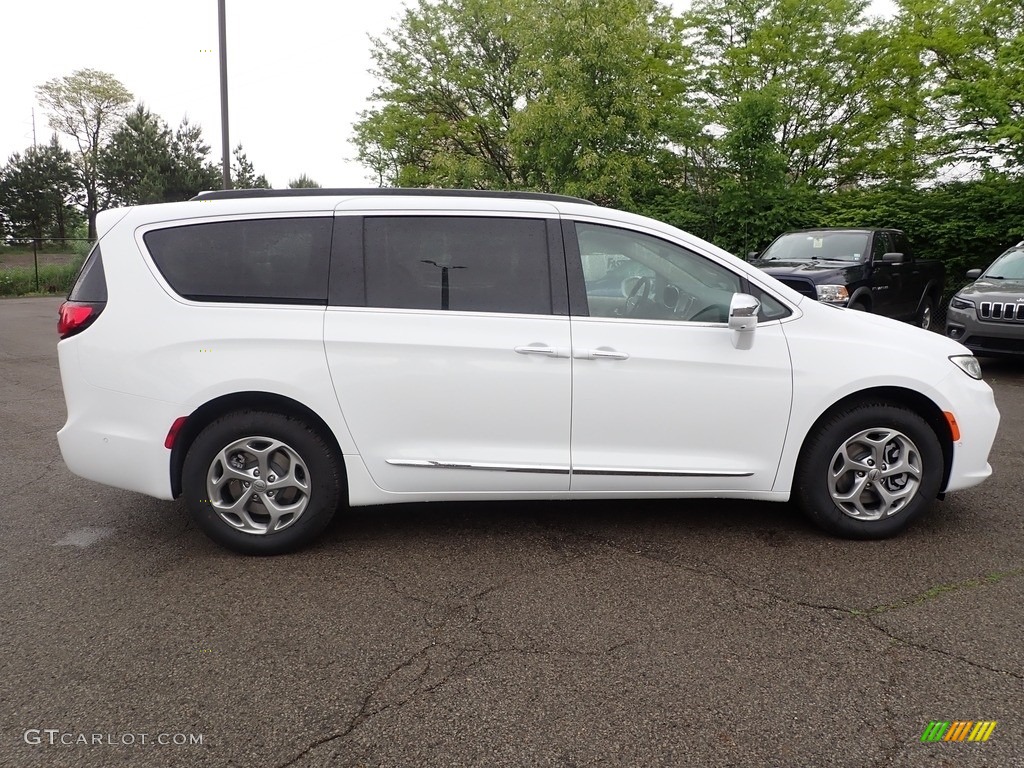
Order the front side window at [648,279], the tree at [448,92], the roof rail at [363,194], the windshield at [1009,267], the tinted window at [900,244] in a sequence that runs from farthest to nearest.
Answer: the tree at [448,92], the tinted window at [900,244], the windshield at [1009,267], the roof rail at [363,194], the front side window at [648,279]

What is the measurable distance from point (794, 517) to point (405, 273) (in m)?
2.57

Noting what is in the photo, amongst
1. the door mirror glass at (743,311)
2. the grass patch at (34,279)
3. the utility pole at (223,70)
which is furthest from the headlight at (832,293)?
the grass patch at (34,279)

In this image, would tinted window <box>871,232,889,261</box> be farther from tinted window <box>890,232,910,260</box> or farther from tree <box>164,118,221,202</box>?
tree <box>164,118,221,202</box>

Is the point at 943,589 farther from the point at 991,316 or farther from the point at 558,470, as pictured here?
the point at 991,316

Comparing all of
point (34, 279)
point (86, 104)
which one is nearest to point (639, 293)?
point (34, 279)

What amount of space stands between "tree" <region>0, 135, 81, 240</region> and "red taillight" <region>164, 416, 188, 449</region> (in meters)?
48.5

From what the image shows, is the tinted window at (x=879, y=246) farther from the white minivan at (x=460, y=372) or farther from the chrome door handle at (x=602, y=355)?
the chrome door handle at (x=602, y=355)

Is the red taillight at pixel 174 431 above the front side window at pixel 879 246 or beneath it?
beneath

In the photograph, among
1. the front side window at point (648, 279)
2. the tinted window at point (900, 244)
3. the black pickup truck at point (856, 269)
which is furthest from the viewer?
the tinted window at point (900, 244)

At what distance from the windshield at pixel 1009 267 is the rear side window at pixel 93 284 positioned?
33.6 ft

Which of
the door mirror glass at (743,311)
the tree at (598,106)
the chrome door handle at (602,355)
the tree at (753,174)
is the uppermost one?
the tree at (598,106)

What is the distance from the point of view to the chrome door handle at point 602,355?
12.7 ft

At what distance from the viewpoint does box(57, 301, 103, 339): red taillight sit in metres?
3.88

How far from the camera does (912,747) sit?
7.87 feet
